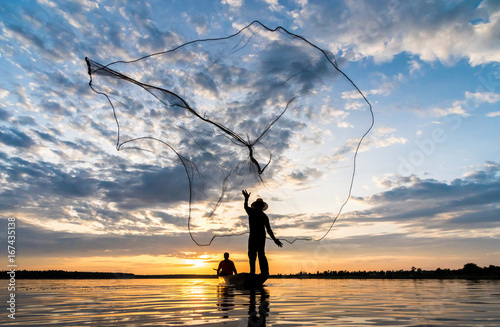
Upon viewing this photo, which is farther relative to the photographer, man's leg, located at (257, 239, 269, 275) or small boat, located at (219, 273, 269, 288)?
small boat, located at (219, 273, 269, 288)

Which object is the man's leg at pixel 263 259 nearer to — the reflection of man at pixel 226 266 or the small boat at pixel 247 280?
the small boat at pixel 247 280

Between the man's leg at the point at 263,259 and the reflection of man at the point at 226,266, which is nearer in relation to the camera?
the man's leg at the point at 263,259

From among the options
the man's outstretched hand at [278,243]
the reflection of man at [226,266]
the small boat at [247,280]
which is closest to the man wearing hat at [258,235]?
the man's outstretched hand at [278,243]

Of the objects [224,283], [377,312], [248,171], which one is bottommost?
[224,283]

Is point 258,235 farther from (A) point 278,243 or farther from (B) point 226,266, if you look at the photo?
(B) point 226,266

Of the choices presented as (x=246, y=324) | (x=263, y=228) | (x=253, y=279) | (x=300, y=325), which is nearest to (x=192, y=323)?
(x=246, y=324)

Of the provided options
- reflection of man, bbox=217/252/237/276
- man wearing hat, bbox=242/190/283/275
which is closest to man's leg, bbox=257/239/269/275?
man wearing hat, bbox=242/190/283/275

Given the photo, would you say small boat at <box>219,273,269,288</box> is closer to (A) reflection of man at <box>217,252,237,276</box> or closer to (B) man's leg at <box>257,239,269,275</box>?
(B) man's leg at <box>257,239,269,275</box>

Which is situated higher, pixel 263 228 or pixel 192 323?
pixel 263 228

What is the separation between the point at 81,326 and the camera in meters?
5.95

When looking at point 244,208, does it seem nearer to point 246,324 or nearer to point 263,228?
point 263,228

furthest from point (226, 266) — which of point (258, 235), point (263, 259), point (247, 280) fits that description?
point (258, 235)

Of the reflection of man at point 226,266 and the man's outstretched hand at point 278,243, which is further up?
the man's outstretched hand at point 278,243

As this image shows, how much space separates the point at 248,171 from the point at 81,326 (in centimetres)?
800
